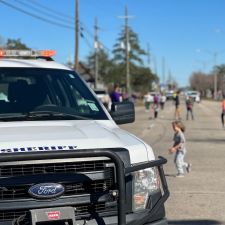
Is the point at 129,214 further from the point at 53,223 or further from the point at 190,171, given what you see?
the point at 190,171

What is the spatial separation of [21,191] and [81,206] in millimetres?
431

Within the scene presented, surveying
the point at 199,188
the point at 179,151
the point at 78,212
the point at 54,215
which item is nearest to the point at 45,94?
the point at 78,212

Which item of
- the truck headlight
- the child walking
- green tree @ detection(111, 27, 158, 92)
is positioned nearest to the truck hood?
the truck headlight

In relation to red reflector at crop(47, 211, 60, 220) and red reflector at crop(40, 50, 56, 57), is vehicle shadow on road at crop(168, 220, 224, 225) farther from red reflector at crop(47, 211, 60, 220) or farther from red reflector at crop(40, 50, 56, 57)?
red reflector at crop(47, 211, 60, 220)

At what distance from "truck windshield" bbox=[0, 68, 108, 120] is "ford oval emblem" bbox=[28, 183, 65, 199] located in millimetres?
1257

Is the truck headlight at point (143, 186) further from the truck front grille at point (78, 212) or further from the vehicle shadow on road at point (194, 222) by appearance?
the vehicle shadow on road at point (194, 222)

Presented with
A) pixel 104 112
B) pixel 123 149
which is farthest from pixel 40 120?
pixel 123 149

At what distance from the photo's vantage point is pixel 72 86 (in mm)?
5762

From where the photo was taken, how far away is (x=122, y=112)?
566 centimetres

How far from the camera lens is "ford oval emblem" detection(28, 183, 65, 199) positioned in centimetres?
361

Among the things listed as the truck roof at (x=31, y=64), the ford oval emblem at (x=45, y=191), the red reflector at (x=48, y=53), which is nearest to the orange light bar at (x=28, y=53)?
the red reflector at (x=48, y=53)

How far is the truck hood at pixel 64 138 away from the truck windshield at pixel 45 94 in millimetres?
311

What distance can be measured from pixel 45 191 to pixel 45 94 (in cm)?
190

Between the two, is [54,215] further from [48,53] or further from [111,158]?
[48,53]
